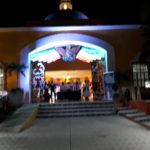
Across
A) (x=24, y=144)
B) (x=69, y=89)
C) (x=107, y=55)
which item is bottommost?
(x=24, y=144)

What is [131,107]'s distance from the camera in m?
21.0

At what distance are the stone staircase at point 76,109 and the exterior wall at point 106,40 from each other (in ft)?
15.8

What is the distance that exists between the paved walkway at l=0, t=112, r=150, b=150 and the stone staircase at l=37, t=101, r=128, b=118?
4.48 metres

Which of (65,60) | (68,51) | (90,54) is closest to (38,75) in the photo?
(65,60)

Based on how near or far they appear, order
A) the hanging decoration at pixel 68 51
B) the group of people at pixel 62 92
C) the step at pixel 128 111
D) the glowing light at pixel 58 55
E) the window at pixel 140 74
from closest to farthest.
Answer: the step at pixel 128 111 < the window at pixel 140 74 < the glowing light at pixel 58 55 < the group of people at pixel 62 92 < the hanging decoration at pixel 68 51

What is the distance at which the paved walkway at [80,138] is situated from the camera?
1024 cm

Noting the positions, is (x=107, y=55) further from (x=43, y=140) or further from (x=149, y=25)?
(x=43, y=140)

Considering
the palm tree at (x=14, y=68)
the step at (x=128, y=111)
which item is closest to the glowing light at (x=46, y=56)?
the palm tree at (x=14, y=68)

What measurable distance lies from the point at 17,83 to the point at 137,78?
8.96 m

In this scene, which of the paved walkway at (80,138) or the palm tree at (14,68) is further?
the palm tree at (14,68)

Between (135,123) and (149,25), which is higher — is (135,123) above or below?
below

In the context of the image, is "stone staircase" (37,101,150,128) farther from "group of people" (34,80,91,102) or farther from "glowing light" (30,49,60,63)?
"glowing light" (30,49,60,63)

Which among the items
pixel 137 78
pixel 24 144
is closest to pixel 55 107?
pixel 137 78

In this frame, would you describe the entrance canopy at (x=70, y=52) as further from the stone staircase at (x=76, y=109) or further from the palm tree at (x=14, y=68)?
the stone staircase at (x=76, y=109)
